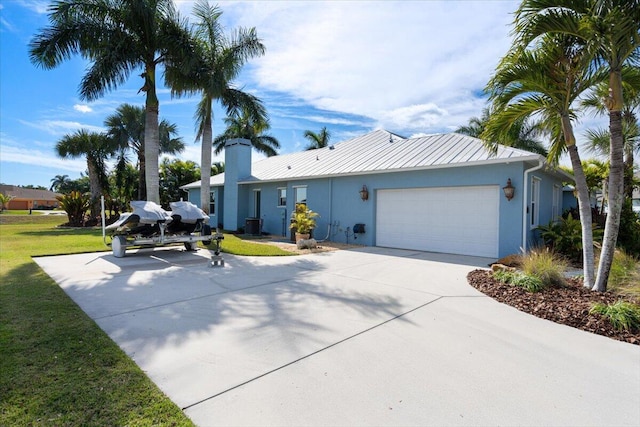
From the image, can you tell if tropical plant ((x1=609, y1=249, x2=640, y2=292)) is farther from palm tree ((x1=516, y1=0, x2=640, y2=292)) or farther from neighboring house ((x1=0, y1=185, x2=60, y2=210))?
neighboring house ((x1=0, y1=185, x2=60, y2=210))

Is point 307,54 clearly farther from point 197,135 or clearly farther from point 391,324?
point 391,324

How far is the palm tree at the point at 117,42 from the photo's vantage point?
1052 centimetres

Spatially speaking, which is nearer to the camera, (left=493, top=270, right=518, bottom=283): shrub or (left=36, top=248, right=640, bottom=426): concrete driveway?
(left=36, top=248, right=640, bottom=426): concrete driveway

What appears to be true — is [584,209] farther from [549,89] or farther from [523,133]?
[523,133]

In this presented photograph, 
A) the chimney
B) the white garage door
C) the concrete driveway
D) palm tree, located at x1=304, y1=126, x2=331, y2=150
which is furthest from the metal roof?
palm tree, located at x1=304, y1=126, x2=331, y2=150

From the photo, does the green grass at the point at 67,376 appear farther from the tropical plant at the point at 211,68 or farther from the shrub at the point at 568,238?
the shrub at the point at 568,238

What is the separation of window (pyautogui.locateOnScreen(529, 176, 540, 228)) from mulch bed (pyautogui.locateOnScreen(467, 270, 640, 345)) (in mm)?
4750

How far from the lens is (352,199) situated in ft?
44.6

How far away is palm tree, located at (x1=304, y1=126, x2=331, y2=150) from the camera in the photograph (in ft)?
109

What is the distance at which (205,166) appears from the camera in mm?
13234

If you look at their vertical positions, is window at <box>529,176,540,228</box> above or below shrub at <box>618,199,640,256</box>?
above

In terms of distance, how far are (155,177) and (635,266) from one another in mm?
13011

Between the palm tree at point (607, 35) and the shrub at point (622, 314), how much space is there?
114cm

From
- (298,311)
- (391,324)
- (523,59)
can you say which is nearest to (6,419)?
(298,311)
